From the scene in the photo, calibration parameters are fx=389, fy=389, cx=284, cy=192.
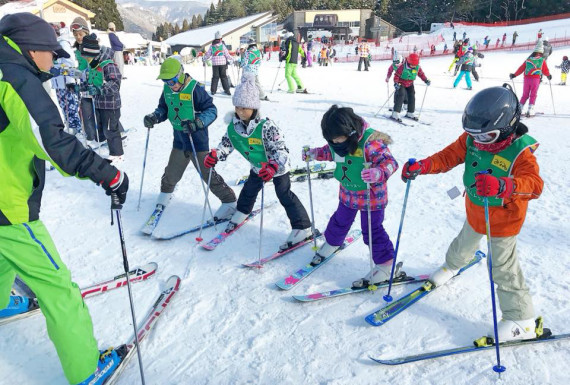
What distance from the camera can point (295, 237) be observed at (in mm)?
4000

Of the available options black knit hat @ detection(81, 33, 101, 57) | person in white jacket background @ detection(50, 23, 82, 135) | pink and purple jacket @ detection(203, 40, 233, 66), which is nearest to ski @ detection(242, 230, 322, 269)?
black knit hat @ detection(81, 33, 101, 57)

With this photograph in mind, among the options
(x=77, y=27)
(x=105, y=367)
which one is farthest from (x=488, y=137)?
(x=77, y=27)

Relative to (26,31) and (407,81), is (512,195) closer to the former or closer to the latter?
(26,31)

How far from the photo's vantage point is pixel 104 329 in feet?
9.64

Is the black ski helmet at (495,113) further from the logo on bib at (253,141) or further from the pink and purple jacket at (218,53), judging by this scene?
the pink and purple jacket at (218,53)

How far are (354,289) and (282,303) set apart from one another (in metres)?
0.61

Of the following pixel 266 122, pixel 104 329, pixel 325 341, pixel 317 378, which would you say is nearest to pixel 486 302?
pixel 325 341

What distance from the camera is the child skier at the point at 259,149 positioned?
354 centimetres

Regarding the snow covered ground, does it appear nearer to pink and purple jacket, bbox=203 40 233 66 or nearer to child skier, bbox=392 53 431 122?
child skier, bbox=392 53 431 122

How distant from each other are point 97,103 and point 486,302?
239 inches

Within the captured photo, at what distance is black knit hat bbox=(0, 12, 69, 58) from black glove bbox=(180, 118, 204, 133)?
2044 millimetres

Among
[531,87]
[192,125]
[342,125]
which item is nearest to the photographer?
[342,125]

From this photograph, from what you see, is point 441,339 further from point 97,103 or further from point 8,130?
point 97,103

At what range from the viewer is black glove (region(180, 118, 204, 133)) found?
4.12m
